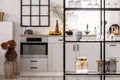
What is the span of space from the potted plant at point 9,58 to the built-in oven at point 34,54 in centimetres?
33

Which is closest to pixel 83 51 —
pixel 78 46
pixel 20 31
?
pixel 78 46

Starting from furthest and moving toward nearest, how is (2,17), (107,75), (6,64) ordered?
(2,17) → (6,64) → (107,75)

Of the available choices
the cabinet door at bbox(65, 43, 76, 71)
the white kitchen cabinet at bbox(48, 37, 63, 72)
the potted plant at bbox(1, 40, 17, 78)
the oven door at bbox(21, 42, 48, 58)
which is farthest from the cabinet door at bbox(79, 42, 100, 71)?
the potted plant at bbox(1, 40, 17, 78)

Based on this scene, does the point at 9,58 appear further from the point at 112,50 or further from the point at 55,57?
the point at 112,50

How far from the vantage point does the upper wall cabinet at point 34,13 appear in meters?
8.15

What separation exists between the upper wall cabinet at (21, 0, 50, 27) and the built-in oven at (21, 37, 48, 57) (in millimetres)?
598

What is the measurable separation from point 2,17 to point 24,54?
1110mm

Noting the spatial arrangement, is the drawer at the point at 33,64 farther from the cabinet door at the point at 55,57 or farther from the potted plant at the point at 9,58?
the potted plant at the point at 9,58

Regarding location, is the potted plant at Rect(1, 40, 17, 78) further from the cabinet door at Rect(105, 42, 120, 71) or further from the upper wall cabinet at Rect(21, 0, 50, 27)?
the cabinet door at Rect(105, 42, 120, 71)

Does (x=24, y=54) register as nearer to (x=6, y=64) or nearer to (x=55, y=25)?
(x=6, y=64)

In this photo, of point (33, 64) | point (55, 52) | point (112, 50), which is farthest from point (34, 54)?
point (112, 50)

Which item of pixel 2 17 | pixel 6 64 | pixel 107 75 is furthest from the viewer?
pixel 2 17

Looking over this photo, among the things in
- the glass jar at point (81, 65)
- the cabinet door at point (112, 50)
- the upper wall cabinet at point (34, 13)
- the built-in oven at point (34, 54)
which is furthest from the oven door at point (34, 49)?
the glass jar at point (81, 65)

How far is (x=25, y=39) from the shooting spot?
7.68 m
